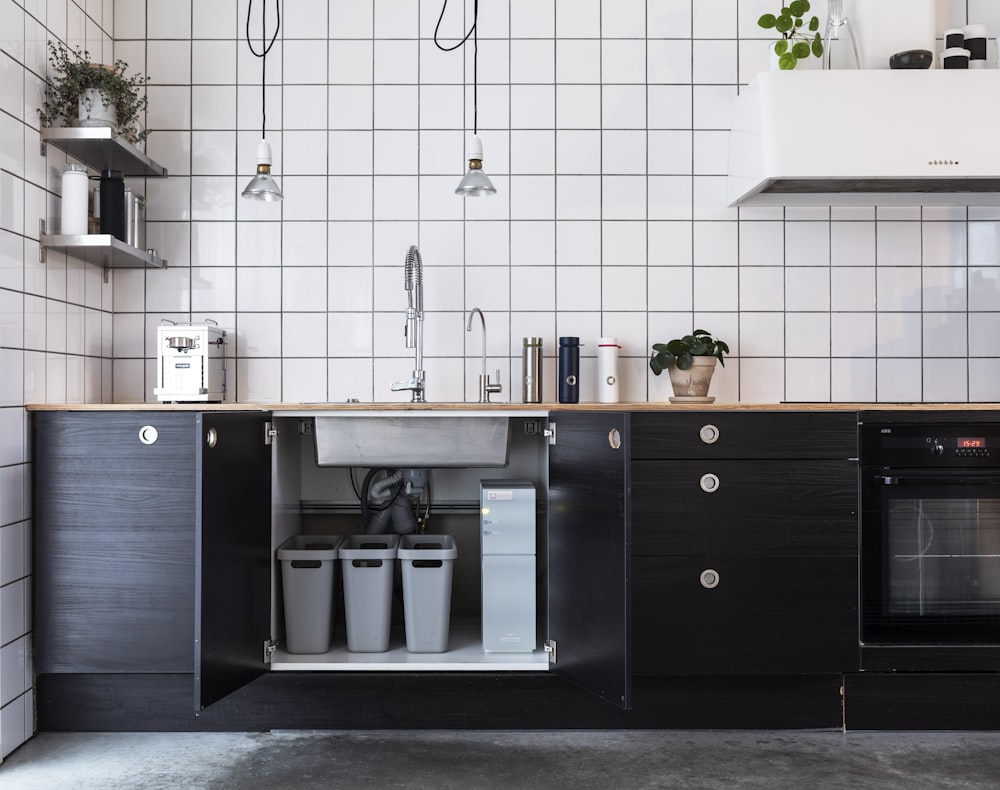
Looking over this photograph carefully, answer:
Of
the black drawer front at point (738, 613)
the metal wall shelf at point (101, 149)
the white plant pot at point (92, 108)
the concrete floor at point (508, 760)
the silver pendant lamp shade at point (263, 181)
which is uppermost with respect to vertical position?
the white plant pot at point (92, 108)

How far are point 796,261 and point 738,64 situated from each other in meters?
0.74

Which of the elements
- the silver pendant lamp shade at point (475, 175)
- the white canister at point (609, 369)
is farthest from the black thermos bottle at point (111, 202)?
the white canister at point (609, 369)

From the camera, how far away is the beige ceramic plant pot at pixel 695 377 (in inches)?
107

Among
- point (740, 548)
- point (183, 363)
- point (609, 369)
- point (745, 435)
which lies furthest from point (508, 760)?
point (183, 363)

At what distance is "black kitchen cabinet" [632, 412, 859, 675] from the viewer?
2201mm

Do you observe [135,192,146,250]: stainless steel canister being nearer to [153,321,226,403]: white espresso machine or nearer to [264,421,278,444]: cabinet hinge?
[153,321,226,403]: white espresso machine

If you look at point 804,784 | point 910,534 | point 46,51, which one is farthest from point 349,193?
point 804,784

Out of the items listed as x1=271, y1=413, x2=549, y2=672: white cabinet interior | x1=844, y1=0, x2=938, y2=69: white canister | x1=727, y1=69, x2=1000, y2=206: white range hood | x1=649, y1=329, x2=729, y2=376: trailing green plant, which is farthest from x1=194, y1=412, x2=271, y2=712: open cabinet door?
x1=844, y1=0, x2=938, y2=69: white canister

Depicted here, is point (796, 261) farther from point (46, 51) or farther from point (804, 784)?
point (46, 51)

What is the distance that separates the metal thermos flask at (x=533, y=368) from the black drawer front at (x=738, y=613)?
0.76 metres

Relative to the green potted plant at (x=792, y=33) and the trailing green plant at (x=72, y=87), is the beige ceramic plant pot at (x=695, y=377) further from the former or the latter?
the trailing green plant at (x=72, y=87)

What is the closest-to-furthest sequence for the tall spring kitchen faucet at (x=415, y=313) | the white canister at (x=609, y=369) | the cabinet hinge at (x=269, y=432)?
the cabinet hinge at (x=269, y=432) < the tall spring kitchen faucet at (x=415, y=313) < the white canister at (x=609, y=369)

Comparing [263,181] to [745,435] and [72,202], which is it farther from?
[745,435]

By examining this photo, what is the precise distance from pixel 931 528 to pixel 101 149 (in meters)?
2.68
